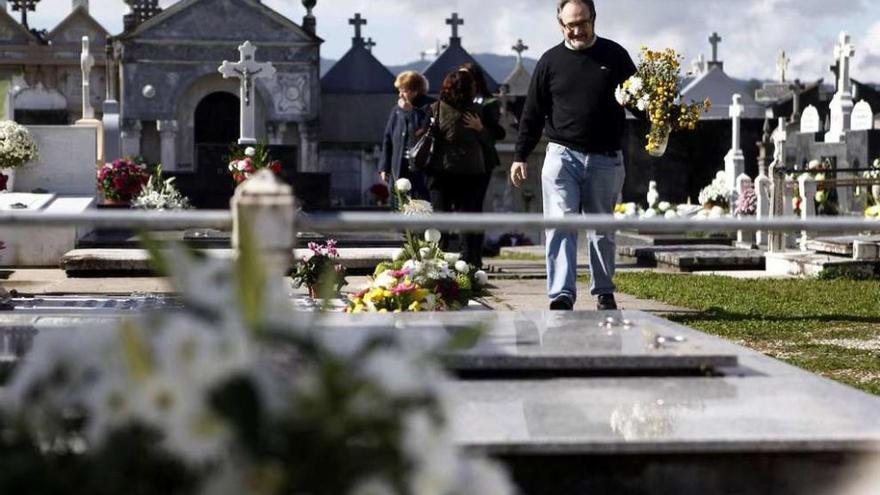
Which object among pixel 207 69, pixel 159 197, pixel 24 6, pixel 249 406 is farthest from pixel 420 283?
pixel 24 6

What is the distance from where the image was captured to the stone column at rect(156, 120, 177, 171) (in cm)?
4628

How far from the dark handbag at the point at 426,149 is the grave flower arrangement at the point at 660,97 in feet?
5.56

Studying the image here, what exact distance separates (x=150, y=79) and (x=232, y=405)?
1812 inches

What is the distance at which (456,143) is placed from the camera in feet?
37.4

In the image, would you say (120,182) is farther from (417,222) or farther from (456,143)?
(417,222)

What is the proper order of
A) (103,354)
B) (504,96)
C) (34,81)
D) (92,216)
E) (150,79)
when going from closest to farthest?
(103,354) < (92,216) < (504,96) < (150,79) < (34,81)

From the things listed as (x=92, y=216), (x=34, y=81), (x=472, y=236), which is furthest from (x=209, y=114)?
(x=92, y=216)

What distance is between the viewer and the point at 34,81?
53.3 m

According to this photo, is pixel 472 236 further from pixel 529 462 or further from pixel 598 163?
pixel 529 462

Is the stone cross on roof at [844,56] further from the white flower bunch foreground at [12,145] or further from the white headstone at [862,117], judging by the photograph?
the white flower bunch foreground at [12,145]

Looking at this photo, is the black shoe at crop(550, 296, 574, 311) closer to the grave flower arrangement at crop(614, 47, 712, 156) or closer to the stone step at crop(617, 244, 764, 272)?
the grave flower arrangement at crop(614, 47, 712, 156)

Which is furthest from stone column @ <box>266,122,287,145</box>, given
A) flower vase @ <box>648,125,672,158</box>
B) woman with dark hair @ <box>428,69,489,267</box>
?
flower vase @ <box>648,125,672,158</box>

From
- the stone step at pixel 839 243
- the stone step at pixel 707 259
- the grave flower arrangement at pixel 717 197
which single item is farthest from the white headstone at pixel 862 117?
the stone step at pixel 707 259

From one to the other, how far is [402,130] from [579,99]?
4681mm
